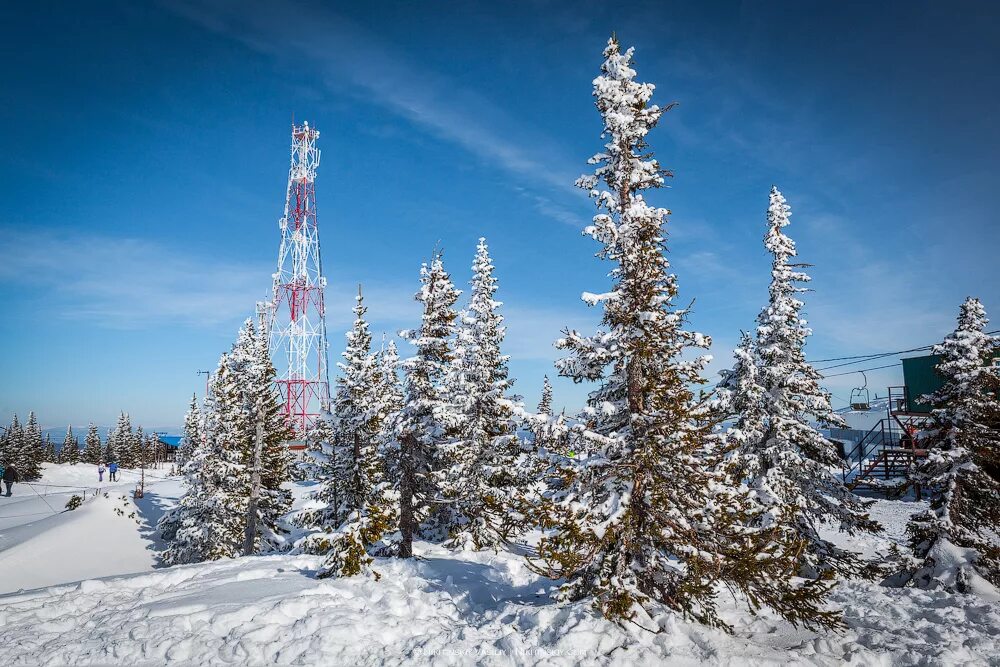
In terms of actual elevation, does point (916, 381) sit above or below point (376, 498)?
above

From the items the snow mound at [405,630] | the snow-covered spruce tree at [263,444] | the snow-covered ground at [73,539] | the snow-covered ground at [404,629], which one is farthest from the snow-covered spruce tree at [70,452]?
the snow mound at [405,630]

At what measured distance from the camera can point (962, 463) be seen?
14.0 m

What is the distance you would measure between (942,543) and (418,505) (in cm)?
1627

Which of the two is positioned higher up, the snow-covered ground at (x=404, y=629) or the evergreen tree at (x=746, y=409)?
the evergreen tree at (x=746, y=409)

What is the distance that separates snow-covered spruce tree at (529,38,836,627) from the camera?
353 inches

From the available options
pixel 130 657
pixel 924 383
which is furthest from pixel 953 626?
pixel 924 383

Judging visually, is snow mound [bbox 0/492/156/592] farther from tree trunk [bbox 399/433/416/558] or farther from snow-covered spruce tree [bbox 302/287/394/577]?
tree trunk [bbox 399/433/416/558]

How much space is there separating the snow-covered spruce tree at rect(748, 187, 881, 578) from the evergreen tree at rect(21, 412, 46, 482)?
7629 cm

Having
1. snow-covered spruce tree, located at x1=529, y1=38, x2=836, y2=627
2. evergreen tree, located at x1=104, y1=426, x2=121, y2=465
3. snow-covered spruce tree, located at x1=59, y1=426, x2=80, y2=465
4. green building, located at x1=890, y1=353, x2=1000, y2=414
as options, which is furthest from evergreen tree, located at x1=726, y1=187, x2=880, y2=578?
snow-covered spruce tree, located at x1=59, y1=426, x2=80, y2=465

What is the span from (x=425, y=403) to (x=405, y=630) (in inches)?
381

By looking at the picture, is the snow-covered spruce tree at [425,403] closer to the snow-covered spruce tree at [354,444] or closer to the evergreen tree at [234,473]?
the snow-covered spruce tree at [354,444]

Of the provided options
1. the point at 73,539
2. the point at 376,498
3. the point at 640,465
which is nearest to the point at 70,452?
the point at 73,539

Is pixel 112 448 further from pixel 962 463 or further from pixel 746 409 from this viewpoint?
pixel 962 463

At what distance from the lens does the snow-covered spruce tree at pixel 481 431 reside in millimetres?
21062
